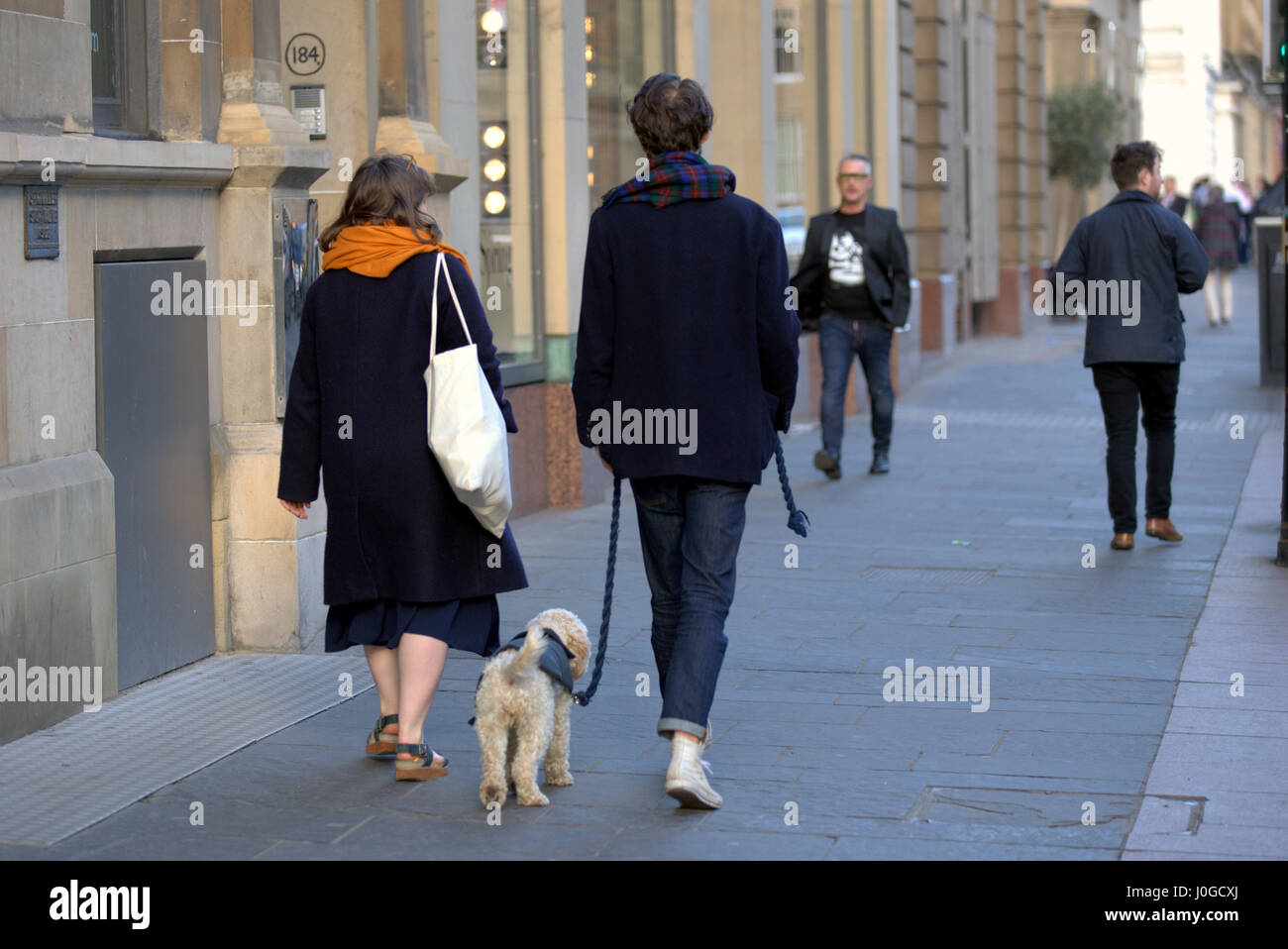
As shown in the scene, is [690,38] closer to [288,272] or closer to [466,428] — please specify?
[288,272]

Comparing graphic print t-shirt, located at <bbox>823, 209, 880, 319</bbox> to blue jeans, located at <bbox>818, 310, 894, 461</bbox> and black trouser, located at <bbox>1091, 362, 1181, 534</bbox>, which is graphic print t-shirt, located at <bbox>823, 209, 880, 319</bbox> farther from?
black trouser, located at <bbox>1091, 362, 1181, 534</bbox>

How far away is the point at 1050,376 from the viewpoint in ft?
64.7

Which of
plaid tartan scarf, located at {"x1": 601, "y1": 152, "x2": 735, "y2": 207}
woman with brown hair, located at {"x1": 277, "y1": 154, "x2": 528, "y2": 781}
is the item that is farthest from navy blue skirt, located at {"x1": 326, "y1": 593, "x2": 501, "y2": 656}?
plaid tartan scarf, located at {"x1": 601, "y1": 152, "x2": 735, "y2": 207}

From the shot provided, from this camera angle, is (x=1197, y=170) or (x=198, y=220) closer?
(x=198, y=220)

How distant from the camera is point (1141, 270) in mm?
9297

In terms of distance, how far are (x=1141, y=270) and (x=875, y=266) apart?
10.5 feet

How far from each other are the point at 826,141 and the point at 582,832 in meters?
12.7

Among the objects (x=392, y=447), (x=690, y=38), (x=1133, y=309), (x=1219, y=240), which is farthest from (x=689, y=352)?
(x=1219, y=240)

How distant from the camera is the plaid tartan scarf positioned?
16.9 feet

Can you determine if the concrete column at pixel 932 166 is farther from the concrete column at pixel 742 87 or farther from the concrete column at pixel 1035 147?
the concrete column at pixel 1035 147
